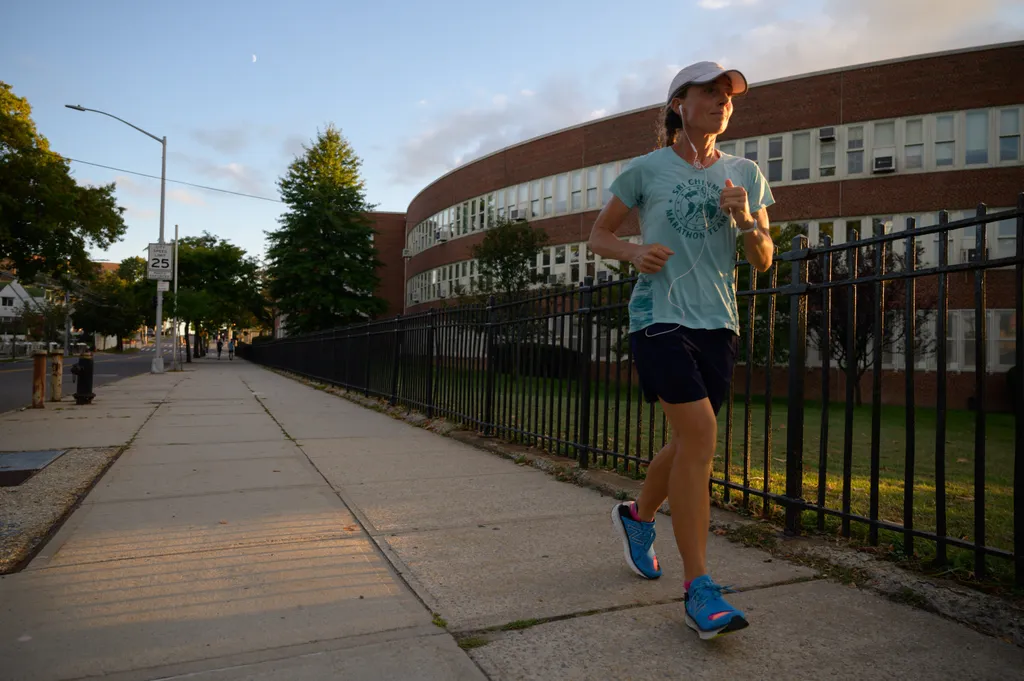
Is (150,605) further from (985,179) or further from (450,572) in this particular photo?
(985,179)

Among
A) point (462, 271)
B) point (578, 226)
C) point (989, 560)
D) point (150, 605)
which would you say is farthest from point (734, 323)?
point (462, 271)

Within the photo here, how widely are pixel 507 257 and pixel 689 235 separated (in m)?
22.2

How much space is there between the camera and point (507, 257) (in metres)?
24.6

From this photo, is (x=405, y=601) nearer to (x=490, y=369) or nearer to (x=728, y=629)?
(x=728, y=629)

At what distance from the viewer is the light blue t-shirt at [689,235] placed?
257cm

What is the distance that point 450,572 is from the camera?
10.2ft

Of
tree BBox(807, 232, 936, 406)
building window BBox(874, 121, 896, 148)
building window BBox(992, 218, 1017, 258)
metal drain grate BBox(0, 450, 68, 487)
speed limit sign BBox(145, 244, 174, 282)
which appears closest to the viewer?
metal drain grate BBox(0, 450, 68, 487)

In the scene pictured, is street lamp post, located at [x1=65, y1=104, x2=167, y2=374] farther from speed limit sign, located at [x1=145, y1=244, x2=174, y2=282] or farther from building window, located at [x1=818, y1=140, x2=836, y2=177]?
building window, located at [x1=818, y1=140, x2=836, y2=177]

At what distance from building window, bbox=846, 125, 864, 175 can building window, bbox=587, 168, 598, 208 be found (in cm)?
902

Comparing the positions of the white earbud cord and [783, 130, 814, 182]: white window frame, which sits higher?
[783, 130, 814, 182]: white window frame

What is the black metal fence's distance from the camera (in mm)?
2947

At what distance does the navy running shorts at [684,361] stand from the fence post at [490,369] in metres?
4.58

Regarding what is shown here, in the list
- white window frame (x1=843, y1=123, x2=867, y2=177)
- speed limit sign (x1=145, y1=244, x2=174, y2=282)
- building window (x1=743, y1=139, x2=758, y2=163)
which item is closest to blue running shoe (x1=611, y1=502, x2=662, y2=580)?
white window frame (x1=843, y1=123, x2=867, y2=177)

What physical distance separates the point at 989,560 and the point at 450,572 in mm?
2501
